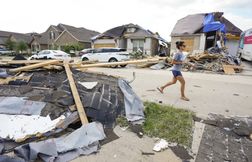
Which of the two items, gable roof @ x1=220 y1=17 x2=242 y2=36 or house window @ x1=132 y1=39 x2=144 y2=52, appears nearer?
gable roof @ x1=220 y1=17 x2=242 y2=36

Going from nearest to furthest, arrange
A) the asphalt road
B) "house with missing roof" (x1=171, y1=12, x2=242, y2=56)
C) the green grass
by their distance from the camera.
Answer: the green grass
the asphalt road
"house with missing roof" (x1=171, y1=12, x2=242, y2=56)

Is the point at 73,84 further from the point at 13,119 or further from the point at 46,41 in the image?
the point at 46,41

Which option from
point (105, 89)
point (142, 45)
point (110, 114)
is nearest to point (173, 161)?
point (110, 114)

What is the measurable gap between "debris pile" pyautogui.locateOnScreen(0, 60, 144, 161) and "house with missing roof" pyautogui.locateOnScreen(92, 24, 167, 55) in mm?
19184

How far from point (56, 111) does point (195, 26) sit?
19443 mm

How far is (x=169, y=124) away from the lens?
349 cm

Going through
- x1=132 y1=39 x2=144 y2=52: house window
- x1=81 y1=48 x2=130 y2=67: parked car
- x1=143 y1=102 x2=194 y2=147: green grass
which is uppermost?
x1=132 y1=39 x2=144 y2=52: house window

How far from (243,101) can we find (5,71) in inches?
259

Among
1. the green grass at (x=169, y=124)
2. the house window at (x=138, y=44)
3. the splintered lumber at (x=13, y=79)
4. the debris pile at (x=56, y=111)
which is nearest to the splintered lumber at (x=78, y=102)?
the debris pile at (x=56, y=111)

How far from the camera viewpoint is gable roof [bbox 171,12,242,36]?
1853cm

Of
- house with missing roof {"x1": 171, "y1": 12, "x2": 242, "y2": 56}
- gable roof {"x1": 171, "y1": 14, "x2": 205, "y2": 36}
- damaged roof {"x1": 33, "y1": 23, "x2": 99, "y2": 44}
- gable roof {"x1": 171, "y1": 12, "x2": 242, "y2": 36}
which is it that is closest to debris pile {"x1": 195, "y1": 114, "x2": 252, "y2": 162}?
house with missing roof {"x1": 171, "y1": 12, "x2": 242, "y2": 56}

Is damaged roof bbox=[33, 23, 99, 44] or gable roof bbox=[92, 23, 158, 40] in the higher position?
damaged roof bbox=[33, 23, 99, 44]

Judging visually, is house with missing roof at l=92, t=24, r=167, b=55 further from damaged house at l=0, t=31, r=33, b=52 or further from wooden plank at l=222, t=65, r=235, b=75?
damaged house at l=0, t=31, r=33, b=52

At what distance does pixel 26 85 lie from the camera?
13.0 ft
